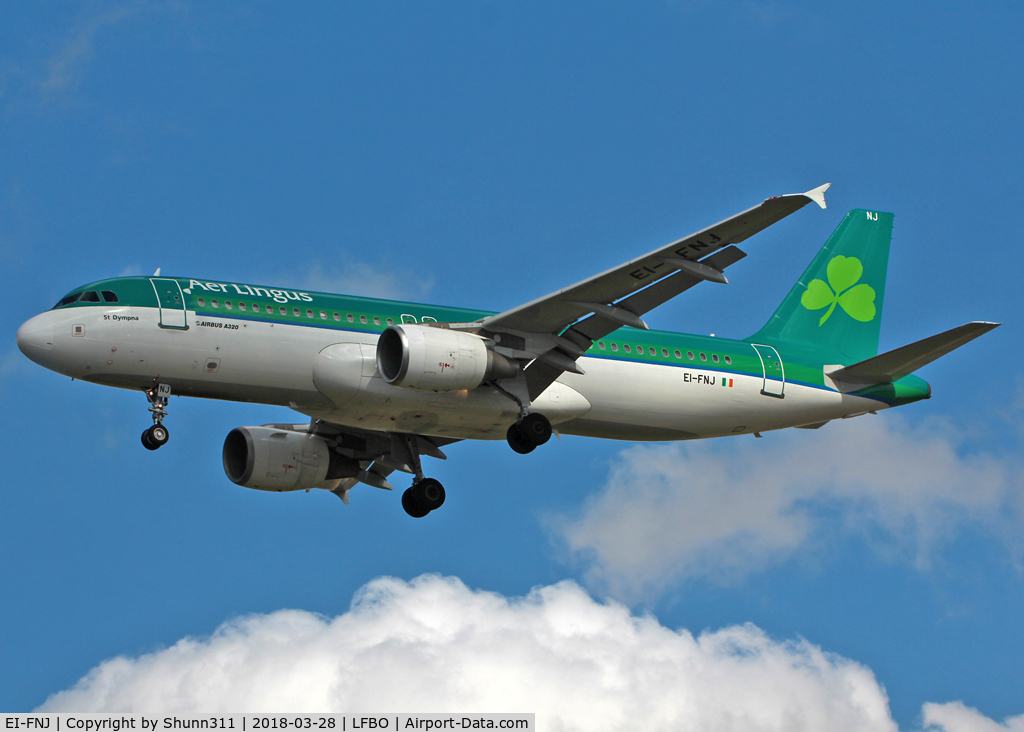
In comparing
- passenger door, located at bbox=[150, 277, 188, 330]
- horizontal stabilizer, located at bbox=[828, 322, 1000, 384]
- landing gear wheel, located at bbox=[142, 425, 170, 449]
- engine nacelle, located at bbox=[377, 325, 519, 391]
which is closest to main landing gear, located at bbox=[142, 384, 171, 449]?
landing gear wheel, located at bbox=[142, 425, 170, 449]

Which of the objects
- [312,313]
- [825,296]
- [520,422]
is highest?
[825,296]

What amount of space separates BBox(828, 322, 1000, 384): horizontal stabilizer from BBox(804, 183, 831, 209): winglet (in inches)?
282

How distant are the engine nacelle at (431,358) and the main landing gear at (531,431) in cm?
191

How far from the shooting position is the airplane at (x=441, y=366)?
29.3 m

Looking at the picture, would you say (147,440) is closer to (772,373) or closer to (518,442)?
(518,442)

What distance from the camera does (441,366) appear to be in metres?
29.8

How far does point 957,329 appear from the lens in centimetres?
3158

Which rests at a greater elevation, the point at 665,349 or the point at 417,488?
the point at 665,349

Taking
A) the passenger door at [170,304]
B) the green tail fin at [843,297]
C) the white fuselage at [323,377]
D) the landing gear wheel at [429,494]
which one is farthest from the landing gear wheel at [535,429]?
the green tail fin at [843,297]

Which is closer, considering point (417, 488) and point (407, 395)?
point (407, 395)

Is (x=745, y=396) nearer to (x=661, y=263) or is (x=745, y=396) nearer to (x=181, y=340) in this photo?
(x=661, y=263)

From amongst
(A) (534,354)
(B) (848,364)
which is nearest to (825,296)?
(B) (848,364)

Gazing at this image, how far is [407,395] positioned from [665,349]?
7.82 m

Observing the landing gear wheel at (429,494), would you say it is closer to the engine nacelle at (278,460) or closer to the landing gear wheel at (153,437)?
the engine nacelle at (278,460)
